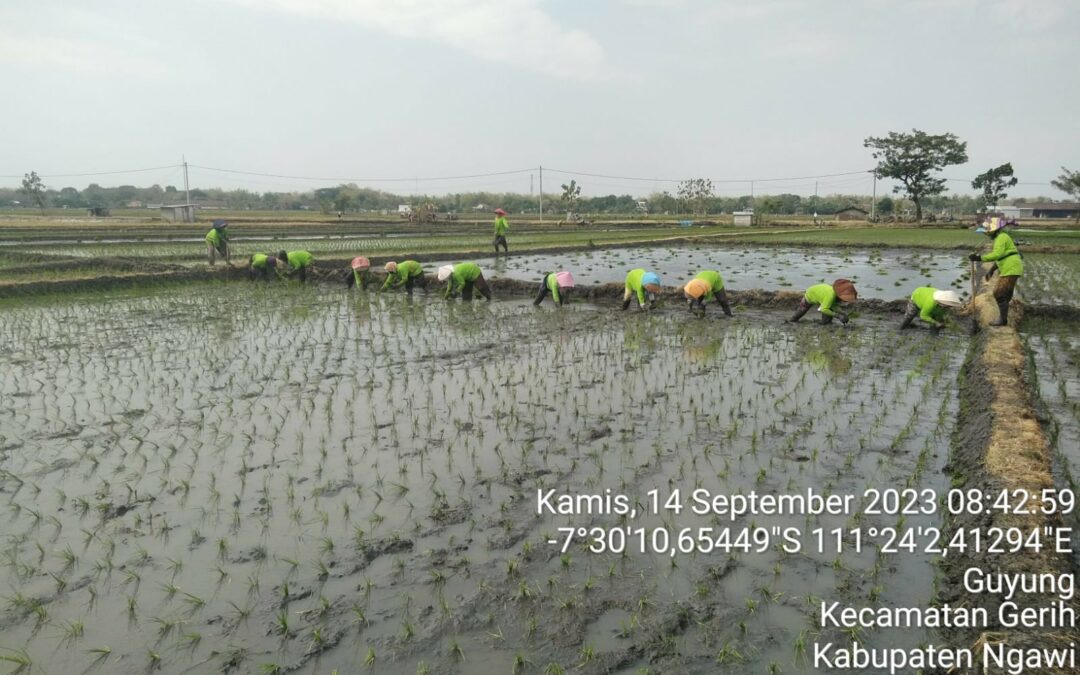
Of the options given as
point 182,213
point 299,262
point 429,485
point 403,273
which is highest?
point 182,213

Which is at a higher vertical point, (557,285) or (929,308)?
(557,285)

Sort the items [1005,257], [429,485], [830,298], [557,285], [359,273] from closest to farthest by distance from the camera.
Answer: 1. [429,485]
2. [1005,257]
3. [830,298]
4. [557,285]
5. [359,273]

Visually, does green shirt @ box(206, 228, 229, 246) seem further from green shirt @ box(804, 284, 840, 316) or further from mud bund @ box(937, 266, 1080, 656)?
mud bund @ box(937, 266, 1080, 656)

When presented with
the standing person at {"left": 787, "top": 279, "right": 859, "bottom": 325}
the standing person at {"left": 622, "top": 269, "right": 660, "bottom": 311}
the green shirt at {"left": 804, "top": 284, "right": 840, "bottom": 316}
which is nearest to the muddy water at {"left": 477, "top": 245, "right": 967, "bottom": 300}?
the standing person at {"left": 787, "top": 279, "right": 859, "bottom": 325}

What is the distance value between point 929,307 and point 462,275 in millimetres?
7082

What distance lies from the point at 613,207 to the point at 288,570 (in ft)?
246

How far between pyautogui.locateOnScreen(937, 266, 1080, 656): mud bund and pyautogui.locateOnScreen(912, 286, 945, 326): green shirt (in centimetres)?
160

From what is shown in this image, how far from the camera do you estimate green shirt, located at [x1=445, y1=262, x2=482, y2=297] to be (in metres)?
11.7

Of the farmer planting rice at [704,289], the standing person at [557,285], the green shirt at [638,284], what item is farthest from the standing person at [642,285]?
the standing person at [557,285]

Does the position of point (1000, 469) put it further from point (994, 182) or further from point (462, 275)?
point (994, 182)

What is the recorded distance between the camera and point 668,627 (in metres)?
2.91

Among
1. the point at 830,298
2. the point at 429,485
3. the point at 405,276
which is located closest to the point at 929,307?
the point at 830,298

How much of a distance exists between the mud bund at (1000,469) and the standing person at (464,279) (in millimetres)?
7472

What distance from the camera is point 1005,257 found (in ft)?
27.0
